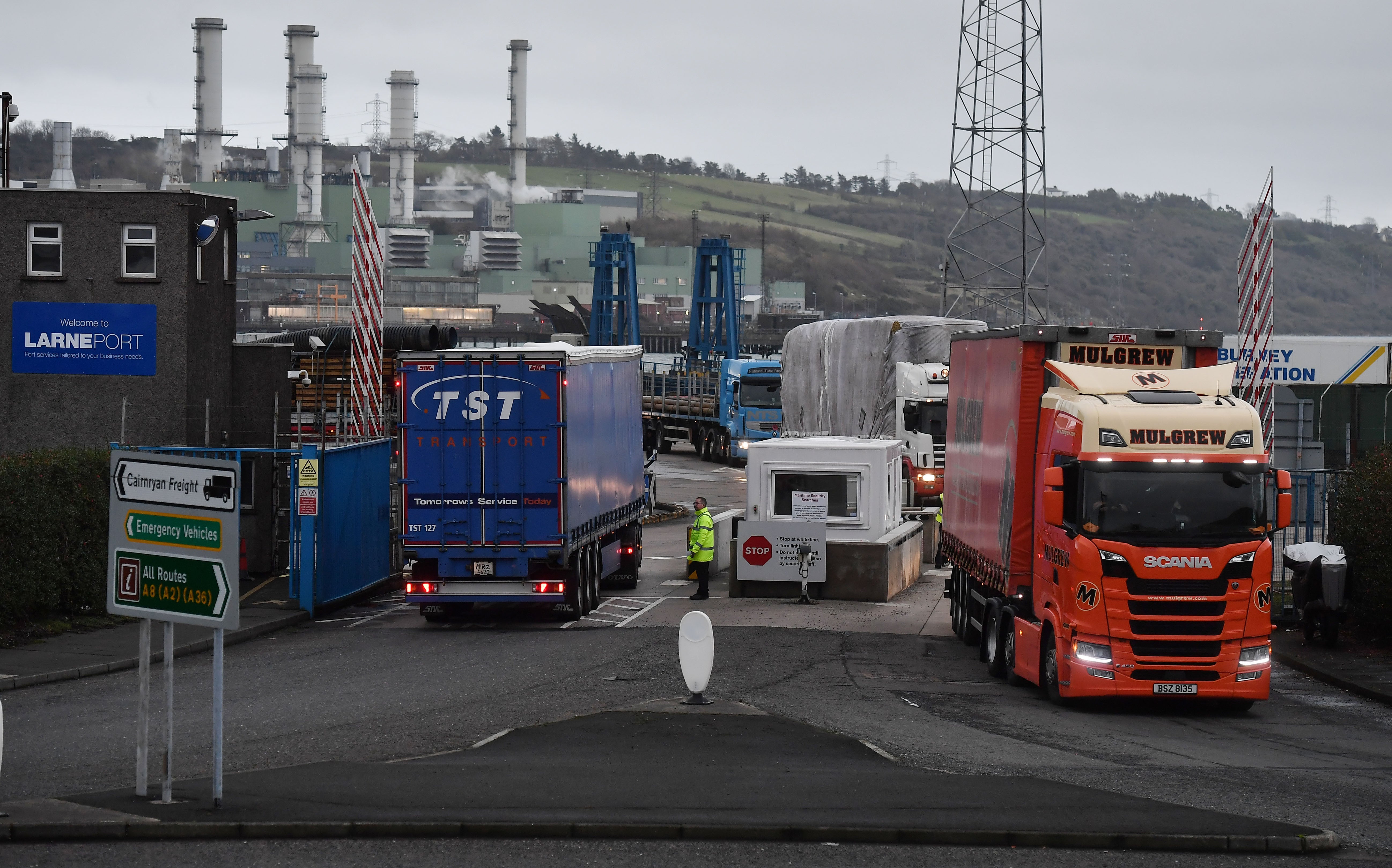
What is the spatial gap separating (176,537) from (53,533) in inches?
431

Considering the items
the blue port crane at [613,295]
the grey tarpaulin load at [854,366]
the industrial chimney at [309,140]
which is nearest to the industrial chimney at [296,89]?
the industrial chimney at [309,140]

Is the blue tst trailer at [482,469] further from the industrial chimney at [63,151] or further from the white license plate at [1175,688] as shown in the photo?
the industrial chimney at [63,151]

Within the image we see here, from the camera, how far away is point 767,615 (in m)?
22.7

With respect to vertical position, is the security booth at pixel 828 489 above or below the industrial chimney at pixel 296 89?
below

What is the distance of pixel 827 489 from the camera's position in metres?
26.3

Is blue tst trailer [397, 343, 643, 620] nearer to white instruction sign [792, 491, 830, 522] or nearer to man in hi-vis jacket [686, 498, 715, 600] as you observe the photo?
man in hi-vis jacket [686, 498, 715, 600]

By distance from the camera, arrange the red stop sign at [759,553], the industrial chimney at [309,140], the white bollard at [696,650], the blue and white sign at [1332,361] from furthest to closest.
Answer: the industrial chimney at [309,140], the blue and white sign at [1332,361], the red stop sign at [759,553], the white bollard at [696,650]

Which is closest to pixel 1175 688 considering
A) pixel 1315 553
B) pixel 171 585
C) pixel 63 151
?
pixel 1315 553

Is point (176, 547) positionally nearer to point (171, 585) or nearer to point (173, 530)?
point (173, 530)

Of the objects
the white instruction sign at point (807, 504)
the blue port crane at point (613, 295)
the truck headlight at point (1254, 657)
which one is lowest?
the truck headlight at point (1254, 657)

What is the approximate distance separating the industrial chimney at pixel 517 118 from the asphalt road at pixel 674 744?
474ft

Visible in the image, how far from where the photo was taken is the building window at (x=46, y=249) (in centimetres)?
2742

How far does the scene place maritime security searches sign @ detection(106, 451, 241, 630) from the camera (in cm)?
1003

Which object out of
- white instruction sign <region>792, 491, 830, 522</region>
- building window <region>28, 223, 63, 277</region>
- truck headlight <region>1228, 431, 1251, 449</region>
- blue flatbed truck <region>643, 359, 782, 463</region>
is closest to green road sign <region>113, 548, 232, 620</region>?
truck headlight <region>1228, 431, 1251, 449</region>
